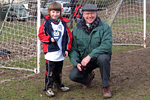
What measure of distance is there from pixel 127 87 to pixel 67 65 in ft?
6.84

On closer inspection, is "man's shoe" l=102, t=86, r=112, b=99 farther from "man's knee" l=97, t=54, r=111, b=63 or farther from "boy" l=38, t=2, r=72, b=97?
"boy" l=38, t=2, r=72, b=97

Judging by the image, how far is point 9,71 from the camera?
5.29m

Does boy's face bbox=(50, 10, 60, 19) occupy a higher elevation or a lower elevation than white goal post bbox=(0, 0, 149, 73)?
higher

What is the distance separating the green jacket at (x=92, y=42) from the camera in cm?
359

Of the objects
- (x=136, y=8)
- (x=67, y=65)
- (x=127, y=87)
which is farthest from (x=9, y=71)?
(x=136, y=8)

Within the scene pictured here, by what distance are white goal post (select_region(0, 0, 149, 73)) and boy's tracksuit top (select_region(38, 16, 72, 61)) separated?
1.29 metres

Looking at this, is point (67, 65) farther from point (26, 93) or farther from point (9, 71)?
point (26, 93)

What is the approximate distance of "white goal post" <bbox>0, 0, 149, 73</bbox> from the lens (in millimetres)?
5613

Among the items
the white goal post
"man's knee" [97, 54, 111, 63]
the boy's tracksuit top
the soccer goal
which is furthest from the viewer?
the soccer goal

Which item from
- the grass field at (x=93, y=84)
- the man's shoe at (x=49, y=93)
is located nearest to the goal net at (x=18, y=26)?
the grass field at (x=93, y=84)

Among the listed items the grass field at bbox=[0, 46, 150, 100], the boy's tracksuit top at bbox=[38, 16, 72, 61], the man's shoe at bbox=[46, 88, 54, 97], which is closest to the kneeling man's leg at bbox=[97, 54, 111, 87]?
the grass field at bbox=[0, 46, 150, 100]

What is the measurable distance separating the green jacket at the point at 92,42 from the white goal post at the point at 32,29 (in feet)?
4.60

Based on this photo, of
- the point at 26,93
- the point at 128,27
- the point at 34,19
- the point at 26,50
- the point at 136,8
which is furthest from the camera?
the point at 128,27

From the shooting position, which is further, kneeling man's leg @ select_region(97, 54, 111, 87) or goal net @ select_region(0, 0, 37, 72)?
goal net @ select_region(0, 0, 37, 72)
